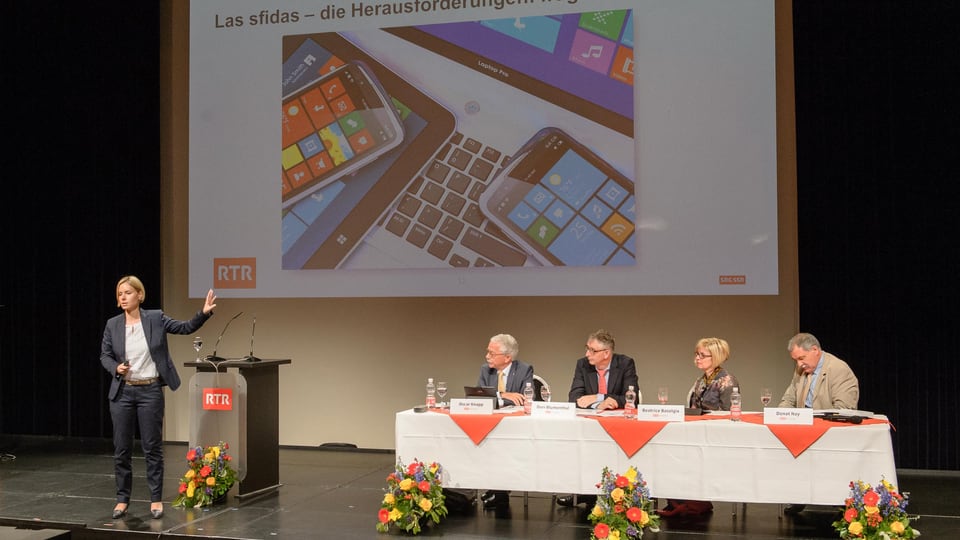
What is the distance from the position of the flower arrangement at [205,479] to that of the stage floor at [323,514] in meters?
0.08

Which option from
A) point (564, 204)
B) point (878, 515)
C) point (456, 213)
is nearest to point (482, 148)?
point (456, 213)

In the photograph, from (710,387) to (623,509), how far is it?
3.27 ft

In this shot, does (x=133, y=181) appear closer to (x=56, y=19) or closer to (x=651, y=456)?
(x=56, y=19)

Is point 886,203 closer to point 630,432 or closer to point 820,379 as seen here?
point 820,379

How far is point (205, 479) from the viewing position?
5156 mm

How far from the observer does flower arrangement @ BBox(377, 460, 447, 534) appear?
4.52 meters

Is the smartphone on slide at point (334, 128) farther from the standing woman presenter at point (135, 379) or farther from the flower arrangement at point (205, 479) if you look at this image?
the flower arrangement at point (205, 479)

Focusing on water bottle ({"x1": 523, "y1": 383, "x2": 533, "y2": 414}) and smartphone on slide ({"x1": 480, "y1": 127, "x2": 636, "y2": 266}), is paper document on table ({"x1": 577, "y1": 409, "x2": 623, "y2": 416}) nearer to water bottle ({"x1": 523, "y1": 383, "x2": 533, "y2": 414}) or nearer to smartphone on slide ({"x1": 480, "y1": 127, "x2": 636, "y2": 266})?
water bottle ({"x1": 523, "y1": 383, "x2": 533, "y2": 414})

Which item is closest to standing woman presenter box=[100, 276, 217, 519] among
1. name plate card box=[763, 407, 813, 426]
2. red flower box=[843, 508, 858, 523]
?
name plate card box=[763, 407, 813, 426]

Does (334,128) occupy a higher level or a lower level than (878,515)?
higher

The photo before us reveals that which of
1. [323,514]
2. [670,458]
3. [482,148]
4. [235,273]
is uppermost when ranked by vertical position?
[482,148]

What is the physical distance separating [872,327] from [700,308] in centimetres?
113

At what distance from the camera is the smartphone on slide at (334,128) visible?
696 centimetres

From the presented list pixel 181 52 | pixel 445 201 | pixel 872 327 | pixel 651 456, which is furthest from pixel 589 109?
pixel 181 52
